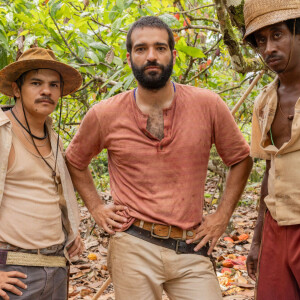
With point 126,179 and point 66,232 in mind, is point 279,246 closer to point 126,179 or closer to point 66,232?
point 126,179

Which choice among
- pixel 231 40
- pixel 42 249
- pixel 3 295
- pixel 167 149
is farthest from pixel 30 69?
pixel 231 40

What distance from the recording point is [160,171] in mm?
2725

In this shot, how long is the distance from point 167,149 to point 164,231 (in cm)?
53

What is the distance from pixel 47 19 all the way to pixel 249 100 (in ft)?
10.7

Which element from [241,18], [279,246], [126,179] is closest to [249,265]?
[279,246]

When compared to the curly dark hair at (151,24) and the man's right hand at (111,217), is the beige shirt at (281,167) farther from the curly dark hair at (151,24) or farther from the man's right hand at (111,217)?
the man's right hand at (111,217)

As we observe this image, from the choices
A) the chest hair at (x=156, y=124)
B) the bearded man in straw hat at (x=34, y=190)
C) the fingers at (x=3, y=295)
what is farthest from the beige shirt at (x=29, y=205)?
the chest hair at (x=156, y=124)

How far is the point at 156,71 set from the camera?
2.76 m

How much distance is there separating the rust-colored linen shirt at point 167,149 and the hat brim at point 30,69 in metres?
0.37

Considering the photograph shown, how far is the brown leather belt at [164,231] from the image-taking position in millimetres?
2699

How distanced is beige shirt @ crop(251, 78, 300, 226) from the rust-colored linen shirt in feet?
1.18

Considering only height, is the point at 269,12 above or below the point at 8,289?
above

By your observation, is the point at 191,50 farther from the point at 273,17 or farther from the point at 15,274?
the point at 15,274

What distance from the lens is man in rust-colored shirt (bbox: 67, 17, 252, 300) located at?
2699mm
